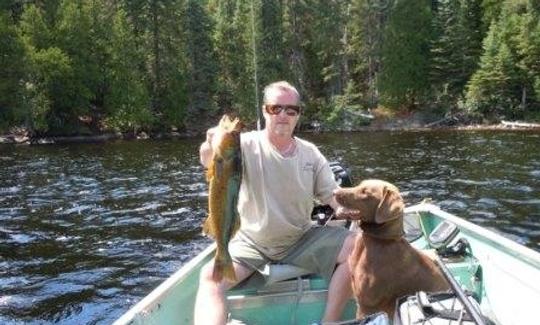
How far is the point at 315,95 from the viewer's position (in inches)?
2201

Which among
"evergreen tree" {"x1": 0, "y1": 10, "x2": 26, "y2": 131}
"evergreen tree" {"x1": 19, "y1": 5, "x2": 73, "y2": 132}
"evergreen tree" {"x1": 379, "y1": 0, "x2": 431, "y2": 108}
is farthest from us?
"evergreen tree" {"x1": 379, "y1": 0, "x2": 431, "y2": 108}

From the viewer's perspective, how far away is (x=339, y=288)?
522cm

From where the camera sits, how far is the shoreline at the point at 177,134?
39906mm

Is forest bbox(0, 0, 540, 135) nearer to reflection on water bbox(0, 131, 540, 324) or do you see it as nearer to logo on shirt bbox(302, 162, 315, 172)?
reflection on water bbox(0, 131, 540, 324)

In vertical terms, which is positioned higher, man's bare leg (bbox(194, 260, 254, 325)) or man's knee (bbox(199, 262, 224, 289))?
man's knee (bbox(199, 262, 224, 289))

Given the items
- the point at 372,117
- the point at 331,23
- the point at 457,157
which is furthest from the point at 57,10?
the point at 457,157

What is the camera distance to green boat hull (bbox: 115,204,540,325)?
530 centimetres

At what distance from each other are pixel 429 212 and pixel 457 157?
18.7 metres

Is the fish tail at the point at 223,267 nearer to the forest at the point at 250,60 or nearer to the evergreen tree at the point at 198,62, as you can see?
the forest at the point at 250,60

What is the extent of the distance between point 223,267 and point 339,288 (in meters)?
1.01

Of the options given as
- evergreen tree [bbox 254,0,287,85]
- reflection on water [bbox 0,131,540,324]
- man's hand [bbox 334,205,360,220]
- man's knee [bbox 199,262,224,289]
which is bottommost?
reflection on water [bbox 0,131,540,324]

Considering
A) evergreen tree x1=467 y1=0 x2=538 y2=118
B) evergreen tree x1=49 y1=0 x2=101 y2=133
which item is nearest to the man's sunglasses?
evergreen tree x1=49 y1=0 x2=101 y2=133

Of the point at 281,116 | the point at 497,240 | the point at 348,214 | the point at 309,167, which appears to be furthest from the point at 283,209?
the point at 497,240

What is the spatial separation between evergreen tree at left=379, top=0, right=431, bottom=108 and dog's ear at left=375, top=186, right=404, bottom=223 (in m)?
47.7
